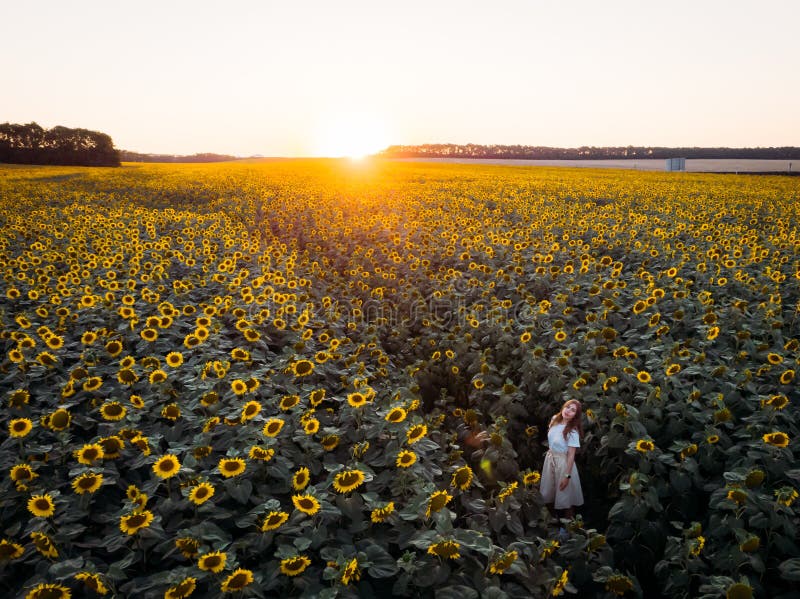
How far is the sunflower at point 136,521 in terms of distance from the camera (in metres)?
2.70

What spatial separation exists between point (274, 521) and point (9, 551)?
1.44 metres

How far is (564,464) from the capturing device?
15.2 ft

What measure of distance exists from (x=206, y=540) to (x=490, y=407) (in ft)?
12.4

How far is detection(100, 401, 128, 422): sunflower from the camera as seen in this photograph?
3.69m

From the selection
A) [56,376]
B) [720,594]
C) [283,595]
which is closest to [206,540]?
[283,595]

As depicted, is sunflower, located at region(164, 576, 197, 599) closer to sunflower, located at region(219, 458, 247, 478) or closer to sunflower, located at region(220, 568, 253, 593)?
sunflower, located at region(220, 568, 253, 593)

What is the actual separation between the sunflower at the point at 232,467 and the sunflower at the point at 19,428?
1.56 meters

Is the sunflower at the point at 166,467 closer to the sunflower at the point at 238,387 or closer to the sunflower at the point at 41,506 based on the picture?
the sunflower at the point at 41,506

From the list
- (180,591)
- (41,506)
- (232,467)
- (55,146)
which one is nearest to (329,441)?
(232,467)

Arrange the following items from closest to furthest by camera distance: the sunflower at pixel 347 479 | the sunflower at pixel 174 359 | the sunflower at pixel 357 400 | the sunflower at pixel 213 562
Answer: the sunflower at pixel 213 562
the sunflower at pixel 347 479
the sunflower at pixel 357 400
the sunflower at pixel 174 359

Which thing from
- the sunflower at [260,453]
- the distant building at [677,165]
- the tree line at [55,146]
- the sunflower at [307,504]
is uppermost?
the tree line at [55,146]

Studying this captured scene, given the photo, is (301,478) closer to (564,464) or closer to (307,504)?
(307,504)

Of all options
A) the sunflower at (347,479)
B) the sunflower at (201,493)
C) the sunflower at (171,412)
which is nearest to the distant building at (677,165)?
the sunflower at (347,479)

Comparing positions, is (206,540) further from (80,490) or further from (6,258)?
(6,258)
